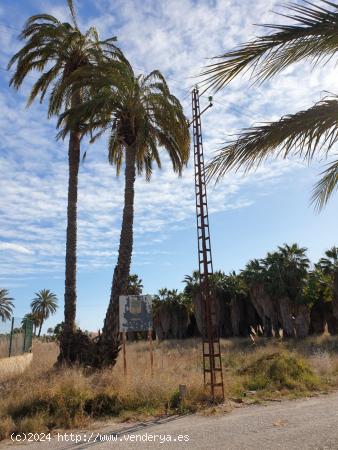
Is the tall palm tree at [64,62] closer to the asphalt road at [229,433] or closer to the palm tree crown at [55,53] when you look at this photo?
the palm tree crown at [55,53]

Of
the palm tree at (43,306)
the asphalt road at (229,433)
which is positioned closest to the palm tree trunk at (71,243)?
the asphalt road at (229,433)

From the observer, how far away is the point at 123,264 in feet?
54.2

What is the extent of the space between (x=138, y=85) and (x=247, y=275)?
29073mm

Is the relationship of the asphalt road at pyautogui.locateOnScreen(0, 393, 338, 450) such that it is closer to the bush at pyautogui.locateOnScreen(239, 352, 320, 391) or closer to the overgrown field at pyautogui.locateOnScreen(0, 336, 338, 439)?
the overgrown field at pyautogui.locateOnScreen(0, 336, 338, 439)

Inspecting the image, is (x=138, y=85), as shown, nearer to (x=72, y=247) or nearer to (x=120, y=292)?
(x=72, y=247)

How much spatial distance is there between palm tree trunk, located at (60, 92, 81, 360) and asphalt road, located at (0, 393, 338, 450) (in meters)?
7.84

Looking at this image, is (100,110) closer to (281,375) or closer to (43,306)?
(281,375)

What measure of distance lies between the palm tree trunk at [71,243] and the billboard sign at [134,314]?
2.99 metres

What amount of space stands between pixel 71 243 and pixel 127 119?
218 inches

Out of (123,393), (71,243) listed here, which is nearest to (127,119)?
(71,243)

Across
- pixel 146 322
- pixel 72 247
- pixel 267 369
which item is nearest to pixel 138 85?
pixel 72 247

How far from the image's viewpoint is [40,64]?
1850cm

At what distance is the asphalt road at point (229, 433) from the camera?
6.72m

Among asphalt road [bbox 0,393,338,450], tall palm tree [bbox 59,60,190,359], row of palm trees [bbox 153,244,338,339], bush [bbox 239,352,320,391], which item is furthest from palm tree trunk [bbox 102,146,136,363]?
row of palm trees [bbox 153,244,338,339]
